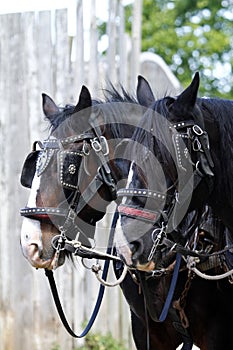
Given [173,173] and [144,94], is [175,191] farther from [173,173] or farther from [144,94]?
[144,94]

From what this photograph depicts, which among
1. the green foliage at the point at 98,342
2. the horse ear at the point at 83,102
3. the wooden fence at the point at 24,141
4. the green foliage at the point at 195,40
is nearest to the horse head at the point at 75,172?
the horse ear at the point at 83,102

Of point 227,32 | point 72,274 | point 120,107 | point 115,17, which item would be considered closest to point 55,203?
point 120,107

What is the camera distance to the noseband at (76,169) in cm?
477

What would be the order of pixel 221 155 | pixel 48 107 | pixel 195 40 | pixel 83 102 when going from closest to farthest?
pixel 221 155 < pixel 83 102 < pixel 48 107 < pixel 195 40

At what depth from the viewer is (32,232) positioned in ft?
15.5

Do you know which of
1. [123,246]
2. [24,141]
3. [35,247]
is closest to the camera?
[123,246]

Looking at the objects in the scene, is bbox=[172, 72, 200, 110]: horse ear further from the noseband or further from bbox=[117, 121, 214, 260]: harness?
the noseband

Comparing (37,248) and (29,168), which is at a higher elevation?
(29,168)

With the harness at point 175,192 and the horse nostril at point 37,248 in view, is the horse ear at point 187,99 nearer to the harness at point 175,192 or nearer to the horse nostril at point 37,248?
the harness at point 175,192

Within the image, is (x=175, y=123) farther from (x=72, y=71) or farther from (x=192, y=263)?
(x=72, y=71)

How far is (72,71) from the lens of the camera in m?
7.25

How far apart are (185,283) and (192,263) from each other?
0.29 metres

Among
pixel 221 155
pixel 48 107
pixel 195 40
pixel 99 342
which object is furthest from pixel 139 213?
pixel 195 40

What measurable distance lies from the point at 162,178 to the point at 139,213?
20 cm
